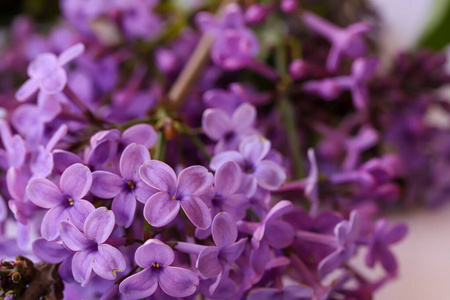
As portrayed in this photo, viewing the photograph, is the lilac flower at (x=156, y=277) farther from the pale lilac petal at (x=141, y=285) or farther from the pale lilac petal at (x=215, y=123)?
the pale lilac petal at (x=215, y=123)

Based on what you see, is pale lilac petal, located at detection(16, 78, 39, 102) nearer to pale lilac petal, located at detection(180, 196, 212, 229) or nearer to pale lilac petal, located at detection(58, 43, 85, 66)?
pale lilac petal, located at detection(58, 43, 85, 66)

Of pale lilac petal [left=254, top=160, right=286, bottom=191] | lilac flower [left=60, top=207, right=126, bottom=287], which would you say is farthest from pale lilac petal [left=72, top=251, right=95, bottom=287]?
pale lilac petal [left=254, top=160, right=286, bottom=191]

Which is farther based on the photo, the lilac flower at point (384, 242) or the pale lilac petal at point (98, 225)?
the lilac flower at point (384, 242)

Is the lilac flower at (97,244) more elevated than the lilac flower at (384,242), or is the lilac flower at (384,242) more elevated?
the lilac flower at (97,244)

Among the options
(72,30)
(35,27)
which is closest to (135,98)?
(72,30)

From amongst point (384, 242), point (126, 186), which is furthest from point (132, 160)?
point (384, 242)

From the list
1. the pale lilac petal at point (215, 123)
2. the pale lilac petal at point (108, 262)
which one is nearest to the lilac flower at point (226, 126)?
the pale lilac petal at point (215, 123)

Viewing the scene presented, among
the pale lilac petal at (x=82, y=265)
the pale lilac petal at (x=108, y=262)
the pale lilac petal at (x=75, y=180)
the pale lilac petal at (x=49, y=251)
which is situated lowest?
the pale lilac petal at (x=49, y=251)
